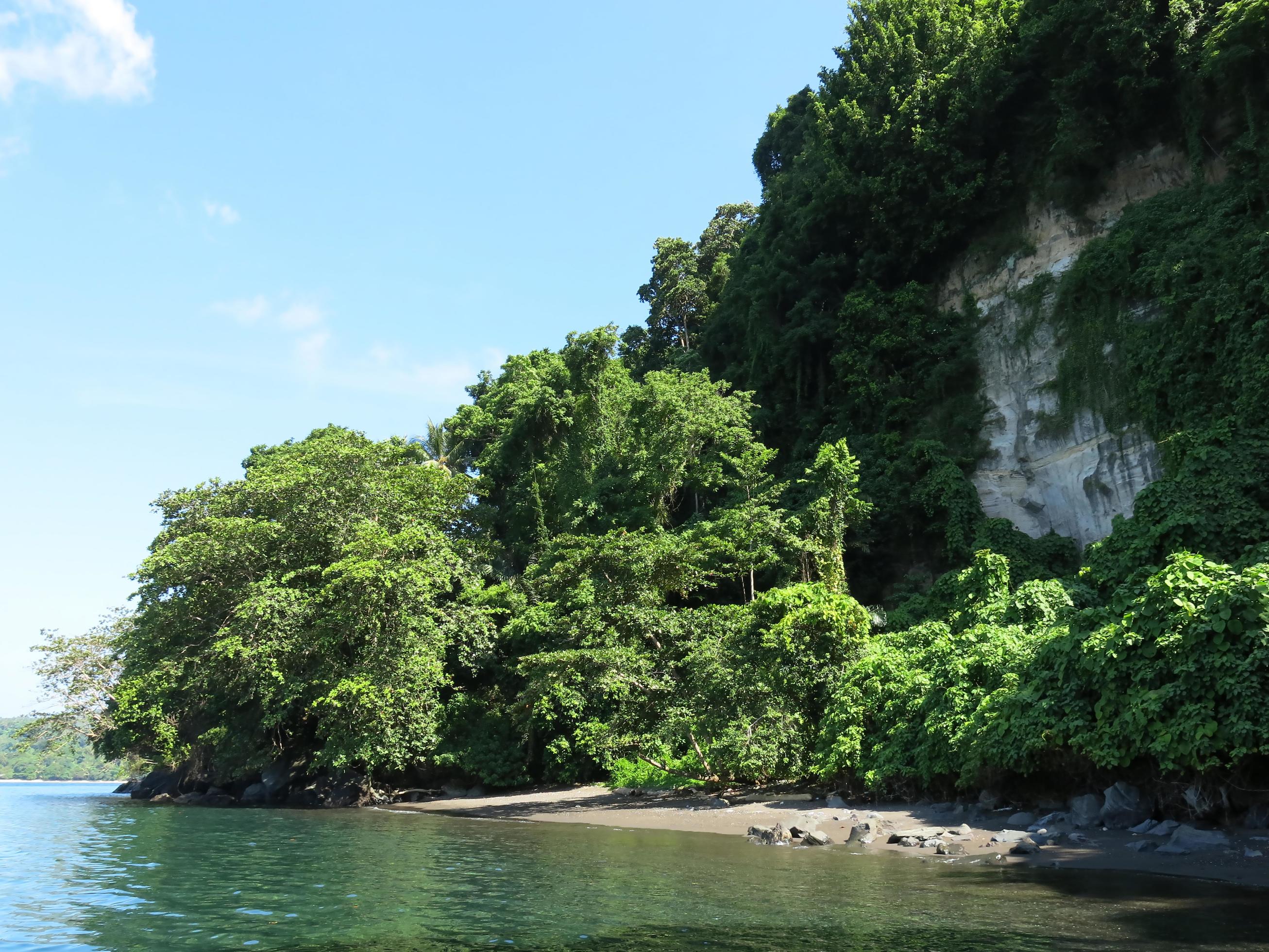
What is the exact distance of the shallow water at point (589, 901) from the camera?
22.8 ft

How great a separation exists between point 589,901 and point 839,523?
52.0 feet

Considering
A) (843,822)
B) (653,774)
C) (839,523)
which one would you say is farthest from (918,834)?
(839,523)

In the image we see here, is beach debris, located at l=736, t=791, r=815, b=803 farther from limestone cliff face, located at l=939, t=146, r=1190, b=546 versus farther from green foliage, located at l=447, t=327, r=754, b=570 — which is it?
limestone cliff face, located at l=939, t=146, r=1190, b=546

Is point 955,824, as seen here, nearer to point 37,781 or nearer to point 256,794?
point 256,794

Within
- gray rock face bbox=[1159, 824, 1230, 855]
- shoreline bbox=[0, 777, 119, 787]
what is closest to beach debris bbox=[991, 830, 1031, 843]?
gray rock face bbox=[1159, 824, 1230, 855]

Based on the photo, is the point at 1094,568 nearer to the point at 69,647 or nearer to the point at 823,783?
the point at 823,783

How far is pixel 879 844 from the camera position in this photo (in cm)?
1202

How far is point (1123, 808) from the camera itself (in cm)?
1138

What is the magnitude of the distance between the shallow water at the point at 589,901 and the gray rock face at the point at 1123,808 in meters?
2.38

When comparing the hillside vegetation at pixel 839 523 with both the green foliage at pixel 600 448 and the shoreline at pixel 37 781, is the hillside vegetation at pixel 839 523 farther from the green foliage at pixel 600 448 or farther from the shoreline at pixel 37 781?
the shoreline at pixel 37 781

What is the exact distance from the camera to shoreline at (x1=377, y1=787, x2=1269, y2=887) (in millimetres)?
9391

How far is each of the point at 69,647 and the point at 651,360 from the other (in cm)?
2617

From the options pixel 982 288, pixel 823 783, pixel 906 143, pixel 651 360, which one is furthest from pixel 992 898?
pixel 651 360

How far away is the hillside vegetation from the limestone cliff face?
49 centimetres
